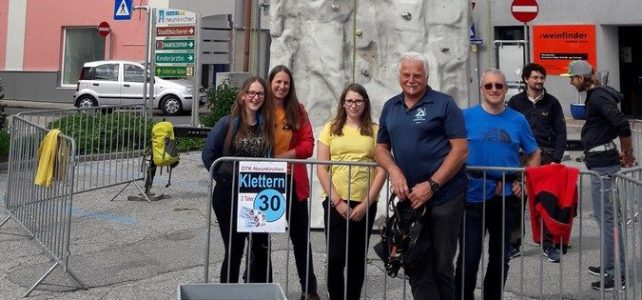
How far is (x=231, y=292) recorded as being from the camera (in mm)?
4137

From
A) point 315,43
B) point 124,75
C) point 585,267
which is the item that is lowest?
point 585,267

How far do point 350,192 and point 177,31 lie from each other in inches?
456

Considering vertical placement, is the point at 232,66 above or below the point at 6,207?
above

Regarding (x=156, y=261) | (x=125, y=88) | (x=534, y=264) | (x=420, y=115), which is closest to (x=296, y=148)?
(x=420, y=115)

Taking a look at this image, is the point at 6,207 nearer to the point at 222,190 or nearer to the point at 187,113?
the point at 222,190

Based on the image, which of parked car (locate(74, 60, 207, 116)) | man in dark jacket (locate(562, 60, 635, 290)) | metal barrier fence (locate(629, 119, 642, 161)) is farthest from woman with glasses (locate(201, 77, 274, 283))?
parked car (locate(74, 60, 207, 116))

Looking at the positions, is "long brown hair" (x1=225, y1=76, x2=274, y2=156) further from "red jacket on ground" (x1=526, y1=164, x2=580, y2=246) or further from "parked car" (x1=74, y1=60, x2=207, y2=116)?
"parked car" (x1=74, y1=60, x2=207, y2=116)

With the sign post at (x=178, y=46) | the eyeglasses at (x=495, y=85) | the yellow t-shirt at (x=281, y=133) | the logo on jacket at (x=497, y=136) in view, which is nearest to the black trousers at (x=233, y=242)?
the yellow t-shirt at (x=281, y=133)

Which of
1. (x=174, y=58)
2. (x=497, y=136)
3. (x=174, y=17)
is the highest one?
(x=174, y=17)

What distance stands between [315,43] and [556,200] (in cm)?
406

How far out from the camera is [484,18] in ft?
79.8

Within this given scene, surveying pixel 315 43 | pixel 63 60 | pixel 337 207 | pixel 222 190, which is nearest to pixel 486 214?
pixel 337 207

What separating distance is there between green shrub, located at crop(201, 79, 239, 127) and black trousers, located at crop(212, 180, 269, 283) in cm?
969

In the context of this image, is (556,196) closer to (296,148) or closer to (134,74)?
(296,148)
